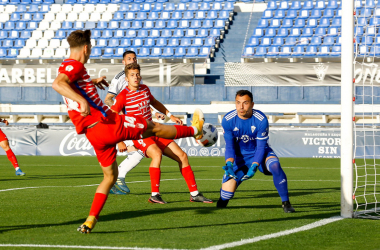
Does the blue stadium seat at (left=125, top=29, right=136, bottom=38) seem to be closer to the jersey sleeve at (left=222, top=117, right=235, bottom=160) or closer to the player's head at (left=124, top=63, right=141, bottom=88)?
the player's head at (left=124, top=63, right=141, bottom=88)

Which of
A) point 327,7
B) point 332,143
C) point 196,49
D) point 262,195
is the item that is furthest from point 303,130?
point 262,195

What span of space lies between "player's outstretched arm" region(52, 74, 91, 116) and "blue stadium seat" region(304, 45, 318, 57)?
23.3m

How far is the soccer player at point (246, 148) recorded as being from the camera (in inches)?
258

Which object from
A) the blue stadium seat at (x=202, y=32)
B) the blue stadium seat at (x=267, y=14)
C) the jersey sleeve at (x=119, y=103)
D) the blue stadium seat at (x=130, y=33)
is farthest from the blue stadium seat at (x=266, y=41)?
the jersey sleeve at (x=119, y=103)

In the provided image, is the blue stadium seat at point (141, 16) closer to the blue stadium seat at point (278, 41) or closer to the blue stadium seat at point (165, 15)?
the blue stadium seat at point (165, 15)

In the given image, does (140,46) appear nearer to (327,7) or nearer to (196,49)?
(196,49)

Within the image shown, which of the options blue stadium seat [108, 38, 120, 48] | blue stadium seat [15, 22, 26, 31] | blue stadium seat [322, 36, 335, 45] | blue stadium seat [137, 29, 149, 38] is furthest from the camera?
blue stadium seat [15, 22, 26, 31]

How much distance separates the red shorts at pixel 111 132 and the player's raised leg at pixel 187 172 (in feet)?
8.13

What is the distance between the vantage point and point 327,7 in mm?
30438

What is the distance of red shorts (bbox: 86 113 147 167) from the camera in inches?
197

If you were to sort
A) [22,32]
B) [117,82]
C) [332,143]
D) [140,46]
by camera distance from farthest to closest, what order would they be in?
[22,32], [140,46], [332,143], [117,82]

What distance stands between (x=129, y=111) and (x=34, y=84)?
68.4 feet

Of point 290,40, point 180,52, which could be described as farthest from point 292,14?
point 180,52

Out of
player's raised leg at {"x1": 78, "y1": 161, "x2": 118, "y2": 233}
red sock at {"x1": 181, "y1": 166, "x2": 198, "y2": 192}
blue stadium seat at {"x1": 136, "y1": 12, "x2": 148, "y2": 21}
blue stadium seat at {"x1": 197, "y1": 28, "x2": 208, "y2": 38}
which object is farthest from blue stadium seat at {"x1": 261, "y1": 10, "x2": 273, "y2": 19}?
player's raised leg at {"x1": 78, "y1": 161, "x2": 118, "y2": 233}
